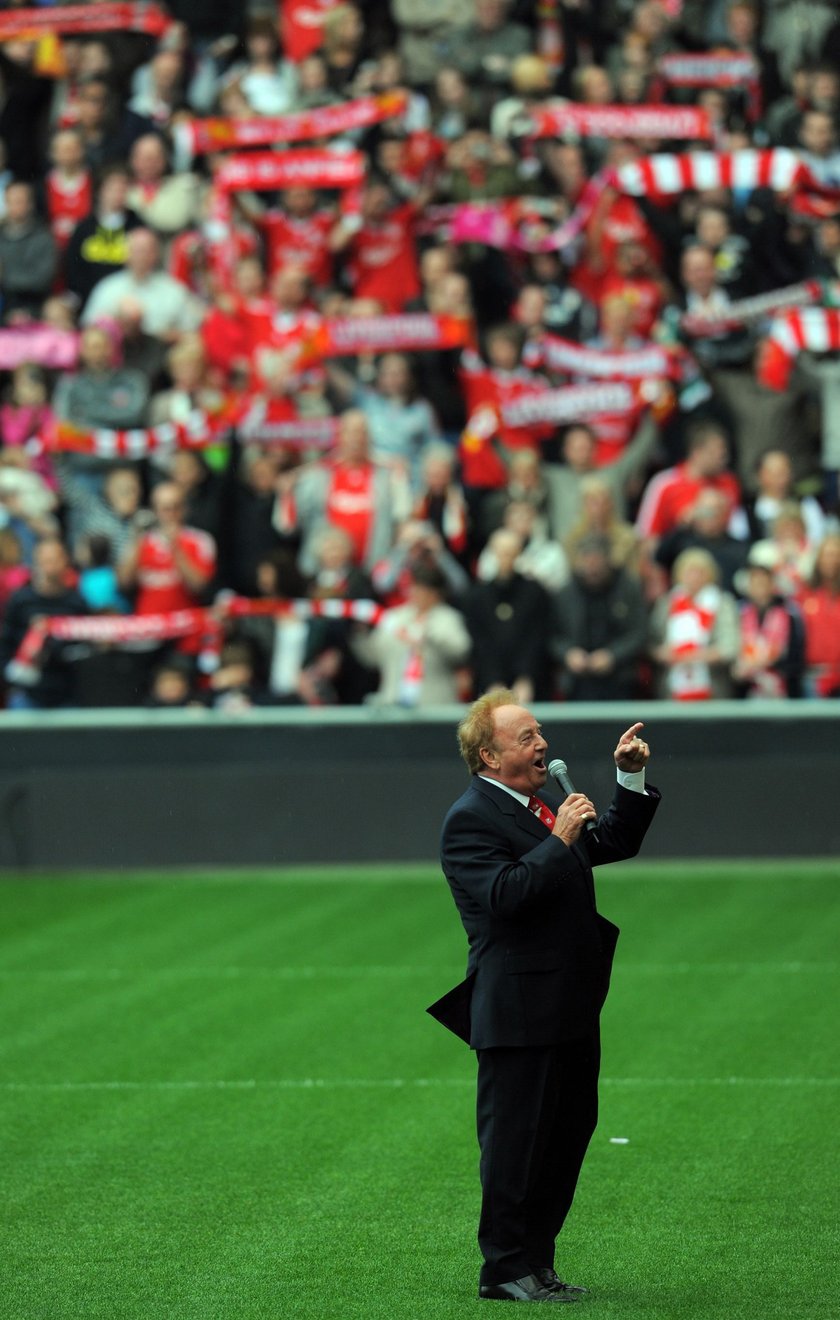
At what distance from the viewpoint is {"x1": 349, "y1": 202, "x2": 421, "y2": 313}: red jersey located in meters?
19.8

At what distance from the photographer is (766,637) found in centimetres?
1645

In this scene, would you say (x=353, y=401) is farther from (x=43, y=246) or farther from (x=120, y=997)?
(x=120, y=997)

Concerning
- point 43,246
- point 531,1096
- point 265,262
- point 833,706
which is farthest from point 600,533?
point 531,1096

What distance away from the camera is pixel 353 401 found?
1873cm

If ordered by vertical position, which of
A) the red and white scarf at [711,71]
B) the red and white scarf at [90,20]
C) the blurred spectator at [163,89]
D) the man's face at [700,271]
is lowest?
the man's face at [700,271]

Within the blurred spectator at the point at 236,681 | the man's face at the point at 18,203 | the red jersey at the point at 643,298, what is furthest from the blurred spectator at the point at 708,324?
the man's face at the point at 18,203

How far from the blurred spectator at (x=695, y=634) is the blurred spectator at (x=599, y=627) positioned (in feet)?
0.59

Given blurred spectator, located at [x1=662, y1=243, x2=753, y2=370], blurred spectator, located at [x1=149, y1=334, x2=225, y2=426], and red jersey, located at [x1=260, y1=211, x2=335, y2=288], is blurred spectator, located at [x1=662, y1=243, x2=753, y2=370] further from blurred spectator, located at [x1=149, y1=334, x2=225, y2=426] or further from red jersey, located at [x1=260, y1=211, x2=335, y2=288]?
blurred spectator, located at [x1=149, y1=334, x2=225, y2=426]

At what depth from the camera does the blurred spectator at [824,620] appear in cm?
1623

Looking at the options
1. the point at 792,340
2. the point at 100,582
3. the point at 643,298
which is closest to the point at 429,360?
the point at 643,298

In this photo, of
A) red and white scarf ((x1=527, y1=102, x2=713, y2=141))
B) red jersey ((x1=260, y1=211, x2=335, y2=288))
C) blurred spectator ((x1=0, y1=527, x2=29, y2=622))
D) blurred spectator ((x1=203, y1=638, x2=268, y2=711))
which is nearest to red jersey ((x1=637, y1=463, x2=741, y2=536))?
blurred spectator ((x1=203, y1=638, x2=268, y2=711))

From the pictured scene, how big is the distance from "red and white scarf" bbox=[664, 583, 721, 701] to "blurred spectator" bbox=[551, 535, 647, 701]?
26 centimetres

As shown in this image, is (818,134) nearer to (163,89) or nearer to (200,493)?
(200,493)

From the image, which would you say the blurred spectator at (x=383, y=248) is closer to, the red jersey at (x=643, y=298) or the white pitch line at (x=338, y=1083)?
the red jersey at (x=643, y=298)
